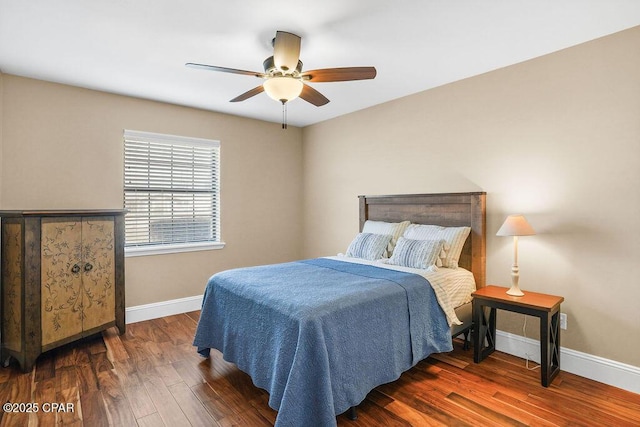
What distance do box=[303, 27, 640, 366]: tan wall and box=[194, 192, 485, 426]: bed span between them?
332mm

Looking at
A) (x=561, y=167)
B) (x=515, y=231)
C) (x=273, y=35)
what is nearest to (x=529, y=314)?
(x=515, y=231)

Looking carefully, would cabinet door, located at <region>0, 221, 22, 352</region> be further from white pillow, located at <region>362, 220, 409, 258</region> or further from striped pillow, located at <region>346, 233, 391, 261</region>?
white pillow, located at <region>362, 220, 409, 258</region>

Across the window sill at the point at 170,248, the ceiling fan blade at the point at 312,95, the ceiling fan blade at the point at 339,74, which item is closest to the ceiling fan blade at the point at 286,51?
the ceiling fan blade at the point at 339,74

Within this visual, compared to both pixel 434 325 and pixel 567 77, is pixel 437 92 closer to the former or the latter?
pixel 567 77

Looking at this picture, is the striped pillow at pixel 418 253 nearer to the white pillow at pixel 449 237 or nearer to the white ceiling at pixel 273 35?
the white pillow at pixel 449 237

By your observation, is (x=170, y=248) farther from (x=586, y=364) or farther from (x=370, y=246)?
(x=586, y=364)

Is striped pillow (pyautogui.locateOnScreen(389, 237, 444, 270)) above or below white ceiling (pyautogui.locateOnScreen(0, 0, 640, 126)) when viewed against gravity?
below

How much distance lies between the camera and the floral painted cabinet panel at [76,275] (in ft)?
9.14

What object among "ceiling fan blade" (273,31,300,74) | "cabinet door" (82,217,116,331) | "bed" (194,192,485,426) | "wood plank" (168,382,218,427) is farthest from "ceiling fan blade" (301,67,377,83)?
"cabinet door" (82,217,116,331)

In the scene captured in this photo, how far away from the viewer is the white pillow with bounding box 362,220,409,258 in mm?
3516

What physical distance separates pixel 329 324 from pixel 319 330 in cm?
10

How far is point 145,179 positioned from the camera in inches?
153

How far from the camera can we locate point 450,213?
11.1 ft

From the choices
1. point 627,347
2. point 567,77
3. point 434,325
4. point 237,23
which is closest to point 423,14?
point 237,23
